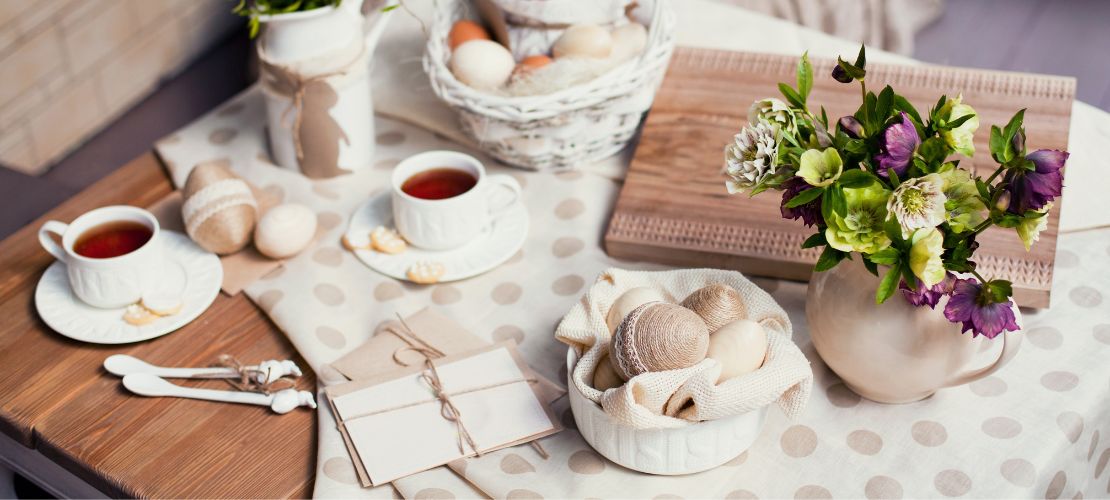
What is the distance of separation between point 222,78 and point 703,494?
1.80m

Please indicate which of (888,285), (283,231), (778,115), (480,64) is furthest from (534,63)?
(888,285)

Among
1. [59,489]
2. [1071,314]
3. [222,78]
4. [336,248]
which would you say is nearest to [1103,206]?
[1071,314]

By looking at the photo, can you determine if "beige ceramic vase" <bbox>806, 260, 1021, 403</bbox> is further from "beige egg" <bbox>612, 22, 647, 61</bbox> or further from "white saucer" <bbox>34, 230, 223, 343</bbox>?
"white saucer" <bbox>34, 230, 223, 343</bbox>

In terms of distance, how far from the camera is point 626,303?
940 mm

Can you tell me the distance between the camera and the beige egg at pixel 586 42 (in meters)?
1.21

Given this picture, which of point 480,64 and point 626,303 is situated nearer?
point 626,303

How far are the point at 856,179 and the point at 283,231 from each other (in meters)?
0.65

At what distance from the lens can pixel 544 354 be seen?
1038 mm

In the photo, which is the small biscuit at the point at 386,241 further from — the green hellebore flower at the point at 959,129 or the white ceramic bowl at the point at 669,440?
the green hellebore flower at the point at 959,129

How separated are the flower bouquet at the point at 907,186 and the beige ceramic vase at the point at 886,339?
3 cm

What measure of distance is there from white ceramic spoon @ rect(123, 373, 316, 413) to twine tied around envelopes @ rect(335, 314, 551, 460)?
0.06 m

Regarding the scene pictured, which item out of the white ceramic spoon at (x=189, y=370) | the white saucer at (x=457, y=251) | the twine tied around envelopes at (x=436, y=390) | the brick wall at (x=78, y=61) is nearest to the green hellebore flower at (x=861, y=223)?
the twine tied around envelopes at (x=436, y=390)

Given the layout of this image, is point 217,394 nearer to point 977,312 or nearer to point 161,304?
point 161,304

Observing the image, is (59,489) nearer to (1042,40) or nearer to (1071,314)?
(1071,314)
